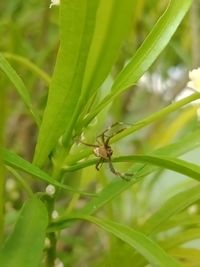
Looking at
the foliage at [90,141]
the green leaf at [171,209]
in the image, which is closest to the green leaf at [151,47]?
the foliage at [90,141]

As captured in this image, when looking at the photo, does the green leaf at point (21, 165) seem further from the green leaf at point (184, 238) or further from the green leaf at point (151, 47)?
the green leaf at point (184, 238)

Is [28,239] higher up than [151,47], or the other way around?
[151,47]

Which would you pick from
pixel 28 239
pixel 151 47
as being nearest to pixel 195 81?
pixel 151 47

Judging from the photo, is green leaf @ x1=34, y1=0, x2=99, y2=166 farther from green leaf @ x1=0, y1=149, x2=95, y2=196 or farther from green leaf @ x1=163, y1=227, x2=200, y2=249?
green leaf @ x1=163, y1=227, x2=200, y2=249

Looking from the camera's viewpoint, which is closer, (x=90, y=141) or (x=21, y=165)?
(x=21, y=165)

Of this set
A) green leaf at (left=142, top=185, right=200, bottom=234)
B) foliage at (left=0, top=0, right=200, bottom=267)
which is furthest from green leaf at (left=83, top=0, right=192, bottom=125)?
green leaf at (left=142, top=185, right=200, bottom=234)

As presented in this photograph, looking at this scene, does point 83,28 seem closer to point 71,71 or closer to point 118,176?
point 71,71

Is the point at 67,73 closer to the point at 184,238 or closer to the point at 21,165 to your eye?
the point at 21,165
